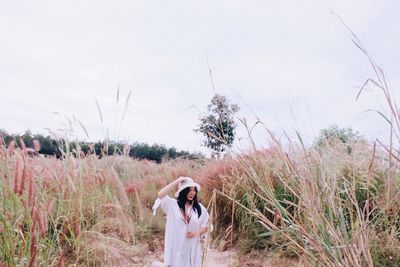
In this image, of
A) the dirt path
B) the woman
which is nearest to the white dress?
the woman

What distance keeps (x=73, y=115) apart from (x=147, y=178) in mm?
5986

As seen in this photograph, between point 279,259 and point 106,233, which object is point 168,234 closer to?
point 106,233

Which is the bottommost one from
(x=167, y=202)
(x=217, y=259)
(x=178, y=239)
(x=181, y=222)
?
(x=217, y=259)

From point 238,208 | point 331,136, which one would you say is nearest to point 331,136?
point 331,136

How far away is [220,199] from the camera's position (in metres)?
6.23

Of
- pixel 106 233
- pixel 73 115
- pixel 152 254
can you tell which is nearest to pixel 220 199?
pixel 152 254

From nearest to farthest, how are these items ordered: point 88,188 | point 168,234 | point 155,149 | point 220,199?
point 88,188 → point 168,234 → point 220,199 → point 155,149

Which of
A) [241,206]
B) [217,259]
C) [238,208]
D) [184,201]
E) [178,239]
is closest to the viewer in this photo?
[241,206]

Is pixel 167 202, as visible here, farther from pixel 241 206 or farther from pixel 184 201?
pixel 241 206

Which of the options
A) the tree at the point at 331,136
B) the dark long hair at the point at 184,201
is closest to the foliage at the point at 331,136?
the tree at the point at 331,136

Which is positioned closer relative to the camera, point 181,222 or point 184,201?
point 181,222

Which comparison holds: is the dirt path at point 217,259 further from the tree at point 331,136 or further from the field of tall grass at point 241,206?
the tree at point 331,136

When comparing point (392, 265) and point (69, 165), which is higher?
point (69, 165)

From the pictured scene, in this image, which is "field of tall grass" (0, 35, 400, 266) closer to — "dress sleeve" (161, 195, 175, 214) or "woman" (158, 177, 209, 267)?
"woman" (158, 177, 209, 267)
